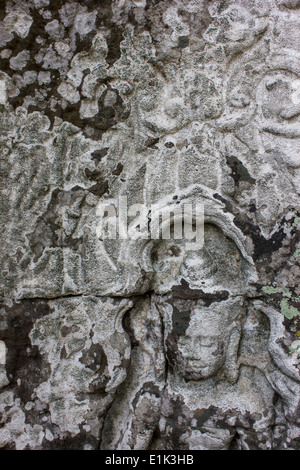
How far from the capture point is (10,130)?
4.51 feet

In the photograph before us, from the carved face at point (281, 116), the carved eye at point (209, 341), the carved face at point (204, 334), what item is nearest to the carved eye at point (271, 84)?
the carved face at point (281, 116)

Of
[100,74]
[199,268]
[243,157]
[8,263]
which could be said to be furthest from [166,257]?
[100,74]

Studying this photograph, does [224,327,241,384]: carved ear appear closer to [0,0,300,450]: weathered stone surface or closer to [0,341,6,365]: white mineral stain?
[0,0,300,450]: weathered stone surface

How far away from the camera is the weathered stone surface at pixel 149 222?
1.32 m

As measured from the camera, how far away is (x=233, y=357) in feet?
4.70

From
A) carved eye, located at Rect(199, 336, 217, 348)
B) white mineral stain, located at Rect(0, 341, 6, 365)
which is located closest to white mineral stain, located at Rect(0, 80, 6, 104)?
white mineral stain, located at Rect(0, 341, 6, 365)

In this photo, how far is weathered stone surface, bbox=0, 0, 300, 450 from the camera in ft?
4.33

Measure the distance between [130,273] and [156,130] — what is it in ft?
1.52

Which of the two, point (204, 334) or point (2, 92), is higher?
point (2, 92)

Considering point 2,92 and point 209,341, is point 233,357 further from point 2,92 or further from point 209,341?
point 2,92

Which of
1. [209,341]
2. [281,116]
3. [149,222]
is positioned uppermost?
[281,116]

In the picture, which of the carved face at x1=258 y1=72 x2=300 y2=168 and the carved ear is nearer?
the carved face at x1=258 y1=72 x2=300 y2=168

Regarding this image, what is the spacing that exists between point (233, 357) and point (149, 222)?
52 centimetres

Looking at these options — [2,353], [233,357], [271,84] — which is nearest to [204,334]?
[233,357]
